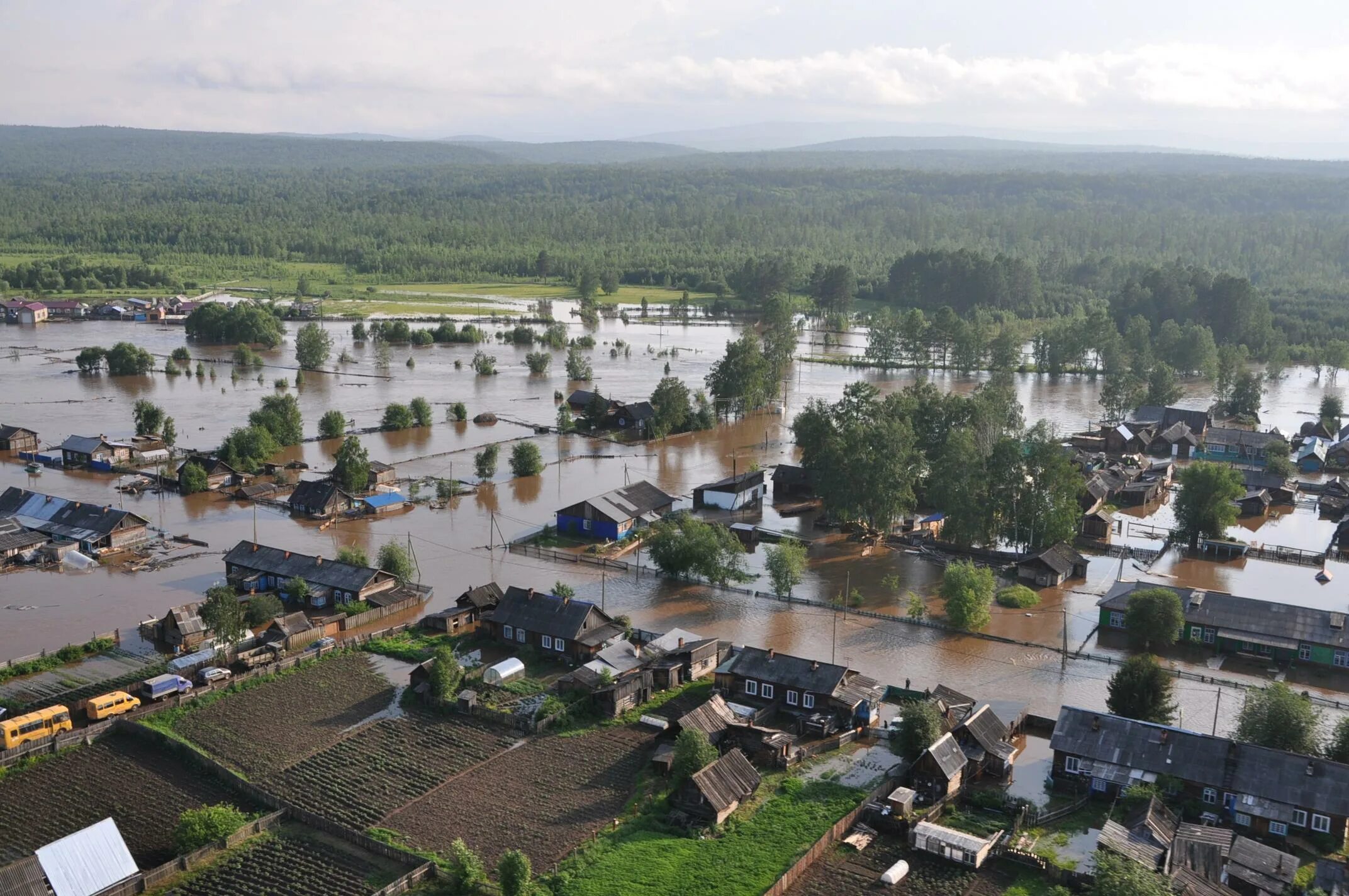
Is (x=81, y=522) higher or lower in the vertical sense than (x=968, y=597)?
lower

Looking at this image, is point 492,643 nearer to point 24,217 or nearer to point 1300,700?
point 1300,700

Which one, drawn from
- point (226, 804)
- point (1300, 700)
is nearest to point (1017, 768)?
point (1300, 700)

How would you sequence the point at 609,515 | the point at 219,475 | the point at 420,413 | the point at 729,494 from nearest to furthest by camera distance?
the point at 609,515, the point at 729,494, the point at 219,475, the point at 420,413

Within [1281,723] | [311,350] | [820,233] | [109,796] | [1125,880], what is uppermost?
[820,233]

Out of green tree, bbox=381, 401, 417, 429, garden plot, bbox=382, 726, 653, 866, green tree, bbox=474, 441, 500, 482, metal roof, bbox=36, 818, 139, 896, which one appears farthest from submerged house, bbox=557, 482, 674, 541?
metal roof, bbox=36, 818, 139, 896

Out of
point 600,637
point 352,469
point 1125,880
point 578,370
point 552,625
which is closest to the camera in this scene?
point 1125,880

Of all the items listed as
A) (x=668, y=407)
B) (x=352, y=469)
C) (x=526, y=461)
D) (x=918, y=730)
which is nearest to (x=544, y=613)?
(x=918, y=730)

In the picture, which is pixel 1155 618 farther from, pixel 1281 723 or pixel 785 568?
pixel 785 568
